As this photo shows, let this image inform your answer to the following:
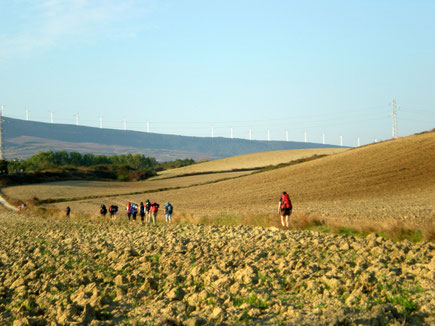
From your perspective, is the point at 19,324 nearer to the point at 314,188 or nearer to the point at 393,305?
the point at 393,305

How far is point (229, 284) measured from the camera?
1005 centimetres

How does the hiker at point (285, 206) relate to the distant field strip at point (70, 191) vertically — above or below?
above

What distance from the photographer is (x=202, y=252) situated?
546 inches

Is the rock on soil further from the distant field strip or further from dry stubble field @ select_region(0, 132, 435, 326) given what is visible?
the distant field strip

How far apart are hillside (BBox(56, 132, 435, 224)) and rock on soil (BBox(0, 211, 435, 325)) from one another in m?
15.9

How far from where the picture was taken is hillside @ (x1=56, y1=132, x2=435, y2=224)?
37.7 m

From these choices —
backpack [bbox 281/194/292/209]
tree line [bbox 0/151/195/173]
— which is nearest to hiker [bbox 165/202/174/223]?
backpack [bbox 281/194/292/209]

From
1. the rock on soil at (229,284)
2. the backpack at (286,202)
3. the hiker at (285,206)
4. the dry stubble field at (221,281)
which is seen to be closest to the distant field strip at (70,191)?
the dry stubble field at (221,281)

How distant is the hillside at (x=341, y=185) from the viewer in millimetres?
37719

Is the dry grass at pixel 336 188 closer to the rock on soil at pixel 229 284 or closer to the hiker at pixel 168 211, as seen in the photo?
the hiker at pixel 168 211

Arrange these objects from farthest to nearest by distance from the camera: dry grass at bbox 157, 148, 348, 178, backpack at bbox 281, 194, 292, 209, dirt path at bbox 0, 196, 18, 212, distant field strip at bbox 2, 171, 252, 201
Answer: dry grass at bbox 157, 148, 348, 178 < distant field strip at bbox 2, 171, 252, 201 < dirt path at bbox 0, 196, 18, 212 < backpack at bbox 281, 194, 292, 209

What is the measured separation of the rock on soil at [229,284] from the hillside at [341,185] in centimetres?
1587

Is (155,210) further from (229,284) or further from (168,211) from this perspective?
(229,284)

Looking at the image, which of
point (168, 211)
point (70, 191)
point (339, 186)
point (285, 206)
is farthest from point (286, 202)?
point (70, 191)
